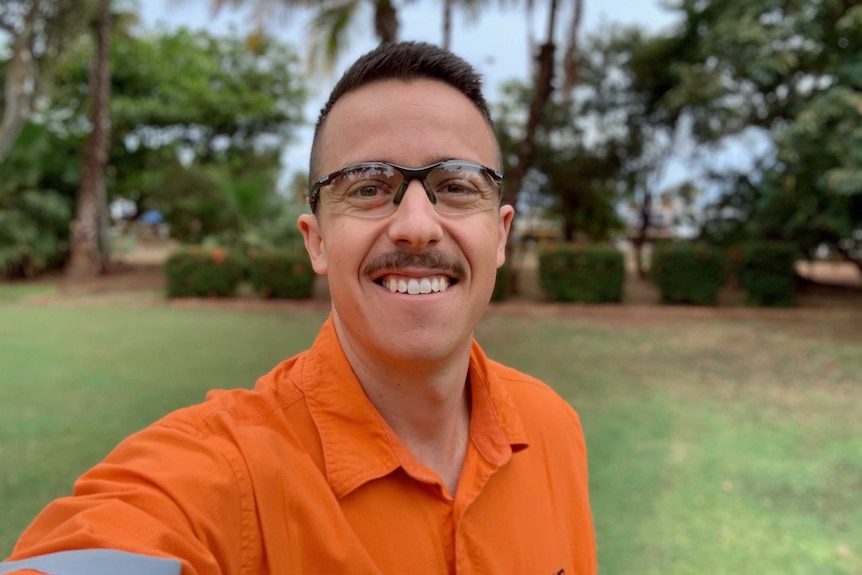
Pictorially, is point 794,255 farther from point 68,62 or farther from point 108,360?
point 68,62

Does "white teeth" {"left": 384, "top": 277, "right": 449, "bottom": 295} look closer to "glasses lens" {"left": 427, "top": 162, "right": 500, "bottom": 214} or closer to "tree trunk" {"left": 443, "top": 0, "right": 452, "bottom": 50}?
"glasses lens" {"left": 427, "top": 162, "right": 500, "bottom": 214}

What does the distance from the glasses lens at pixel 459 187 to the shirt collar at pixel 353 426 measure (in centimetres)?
36

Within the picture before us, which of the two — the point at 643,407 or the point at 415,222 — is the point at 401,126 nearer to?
the point at 415,222

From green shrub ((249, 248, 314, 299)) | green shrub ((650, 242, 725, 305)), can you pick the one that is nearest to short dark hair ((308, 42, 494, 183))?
green shrub ((249, 248, 314, 299))

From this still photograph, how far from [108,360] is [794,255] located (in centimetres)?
1132

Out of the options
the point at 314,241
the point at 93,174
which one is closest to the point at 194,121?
the point at 93,174

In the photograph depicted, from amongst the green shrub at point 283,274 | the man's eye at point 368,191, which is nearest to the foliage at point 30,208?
the green shrub at point 283,274

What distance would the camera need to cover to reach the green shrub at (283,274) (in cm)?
1244

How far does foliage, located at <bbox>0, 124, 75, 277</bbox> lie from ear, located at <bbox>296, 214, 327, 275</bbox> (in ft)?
52.7

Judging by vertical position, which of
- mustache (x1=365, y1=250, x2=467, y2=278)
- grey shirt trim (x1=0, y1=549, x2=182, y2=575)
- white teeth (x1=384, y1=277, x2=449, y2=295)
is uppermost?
mustache (x1=365, y1=250, x2=467, y2=278)

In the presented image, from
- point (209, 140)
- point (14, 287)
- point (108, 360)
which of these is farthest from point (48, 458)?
point (209, 140)

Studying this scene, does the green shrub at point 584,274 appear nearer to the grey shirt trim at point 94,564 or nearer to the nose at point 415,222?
the nose at point 415,222

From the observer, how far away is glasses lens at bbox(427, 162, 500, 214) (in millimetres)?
1278

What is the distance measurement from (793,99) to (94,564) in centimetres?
1376
